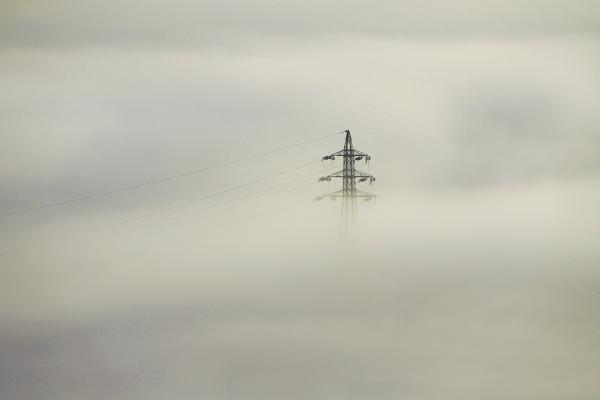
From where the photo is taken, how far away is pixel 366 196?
157 feet

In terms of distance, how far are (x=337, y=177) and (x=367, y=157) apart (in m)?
2.15

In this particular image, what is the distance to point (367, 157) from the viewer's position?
153ft

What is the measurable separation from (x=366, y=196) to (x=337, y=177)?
1704 mm

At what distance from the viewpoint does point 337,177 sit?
4803 centimetres

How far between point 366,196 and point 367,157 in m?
2.19
